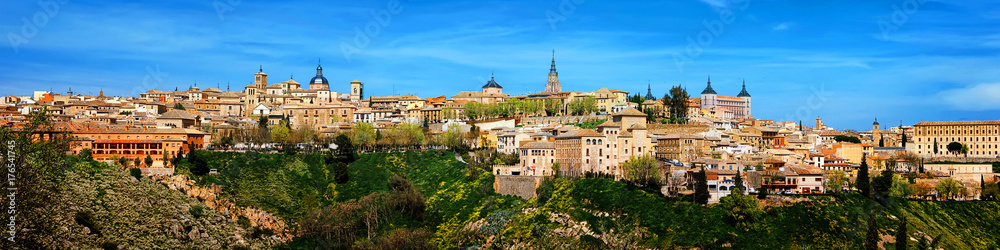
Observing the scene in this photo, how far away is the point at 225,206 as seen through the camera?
207 feet

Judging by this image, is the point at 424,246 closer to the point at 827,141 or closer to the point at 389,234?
the point at 389,234

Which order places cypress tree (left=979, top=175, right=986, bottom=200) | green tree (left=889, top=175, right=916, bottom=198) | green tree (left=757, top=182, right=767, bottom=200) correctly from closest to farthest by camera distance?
green tree (left=757, top=182, right=767, bottom=200) < green tree (left=889, top=175, right=916, bottom=198) < cypress tree (left=979, top=175, right=986, bottom=200)

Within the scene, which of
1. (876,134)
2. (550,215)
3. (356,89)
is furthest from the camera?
(356,89)

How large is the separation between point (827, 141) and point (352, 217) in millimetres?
57822

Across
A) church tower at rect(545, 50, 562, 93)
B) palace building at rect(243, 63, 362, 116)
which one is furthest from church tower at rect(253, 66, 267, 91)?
church tower at rect(545, 50, 562, 93)

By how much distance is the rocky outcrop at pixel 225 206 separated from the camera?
61250 mm

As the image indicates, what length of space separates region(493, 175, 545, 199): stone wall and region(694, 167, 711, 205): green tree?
1059 centimetres

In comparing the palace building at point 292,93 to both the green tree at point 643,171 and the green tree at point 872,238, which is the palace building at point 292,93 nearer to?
the green tree at point 643,171

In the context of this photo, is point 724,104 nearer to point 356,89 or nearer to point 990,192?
point 356,89

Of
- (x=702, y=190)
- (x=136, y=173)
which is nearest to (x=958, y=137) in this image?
(x=702, y=190)

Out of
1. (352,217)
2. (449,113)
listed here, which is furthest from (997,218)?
(449,113)

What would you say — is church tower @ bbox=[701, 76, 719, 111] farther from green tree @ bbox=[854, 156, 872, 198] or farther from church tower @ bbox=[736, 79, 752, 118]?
green tree @ bbox=[854, 156, 872, 198]

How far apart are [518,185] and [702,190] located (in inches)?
487

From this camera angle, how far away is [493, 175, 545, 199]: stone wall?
63.6 metres
